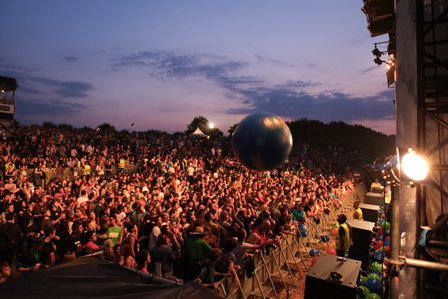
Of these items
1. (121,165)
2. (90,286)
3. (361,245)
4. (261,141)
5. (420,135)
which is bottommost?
(361,245)

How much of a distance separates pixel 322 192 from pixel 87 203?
1037 cm

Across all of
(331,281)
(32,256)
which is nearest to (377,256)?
(331,281)

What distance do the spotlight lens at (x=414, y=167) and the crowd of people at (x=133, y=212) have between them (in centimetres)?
297

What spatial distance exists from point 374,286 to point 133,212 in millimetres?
6596

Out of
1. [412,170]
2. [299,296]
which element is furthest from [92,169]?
[412,170]

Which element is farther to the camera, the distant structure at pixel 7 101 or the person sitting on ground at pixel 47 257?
the distant structure at pixel 7 101

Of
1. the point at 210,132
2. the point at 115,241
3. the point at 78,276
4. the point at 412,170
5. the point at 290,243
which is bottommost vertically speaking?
the point at 290,243

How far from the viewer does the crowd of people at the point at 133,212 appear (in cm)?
534

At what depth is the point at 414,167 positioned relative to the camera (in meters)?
3.84

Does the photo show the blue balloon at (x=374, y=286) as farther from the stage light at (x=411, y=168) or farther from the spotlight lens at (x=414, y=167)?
the spotlight lens at (x=414, y=167)

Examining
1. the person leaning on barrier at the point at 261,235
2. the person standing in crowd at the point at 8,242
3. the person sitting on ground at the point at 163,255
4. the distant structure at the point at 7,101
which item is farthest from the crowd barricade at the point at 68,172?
the distant structure at the point at 7,101

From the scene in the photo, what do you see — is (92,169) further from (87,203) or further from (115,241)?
(115,241)

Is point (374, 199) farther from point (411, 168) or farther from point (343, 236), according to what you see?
point (411, 168)

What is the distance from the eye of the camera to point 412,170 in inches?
152
